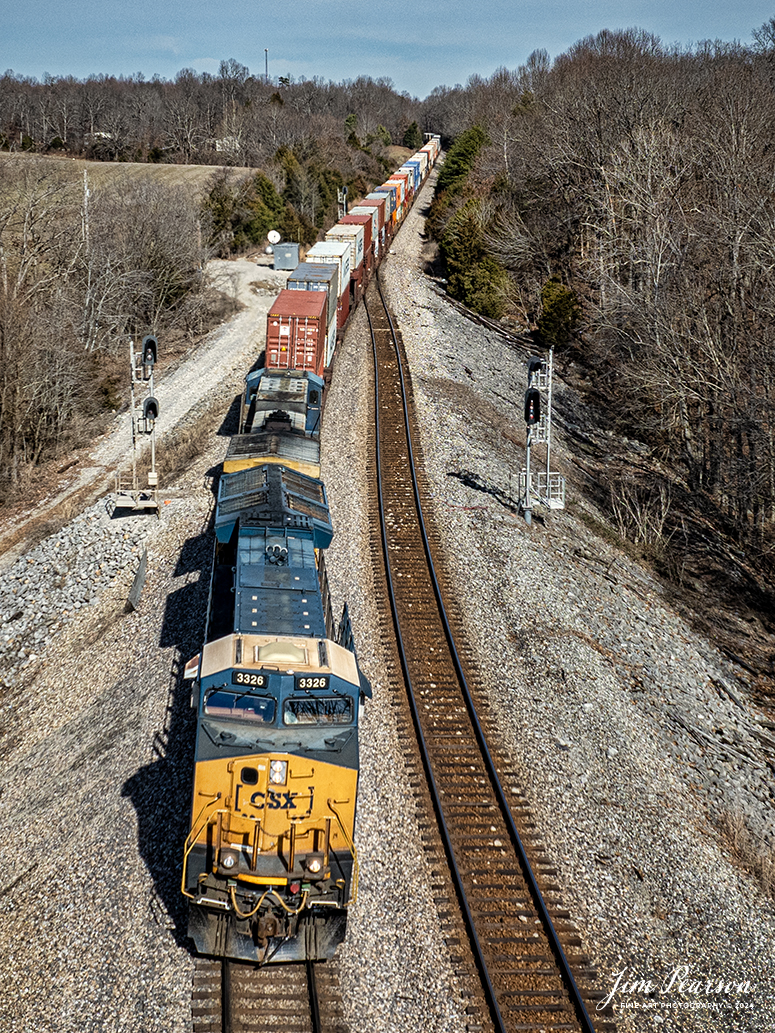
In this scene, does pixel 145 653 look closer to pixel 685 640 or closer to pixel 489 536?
pixel 489 536

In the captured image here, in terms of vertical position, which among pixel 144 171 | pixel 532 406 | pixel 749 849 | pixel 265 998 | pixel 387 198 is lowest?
pixel 749 849

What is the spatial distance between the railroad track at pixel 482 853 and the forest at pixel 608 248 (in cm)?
1116

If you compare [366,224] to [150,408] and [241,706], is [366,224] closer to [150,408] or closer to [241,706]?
[150,408]

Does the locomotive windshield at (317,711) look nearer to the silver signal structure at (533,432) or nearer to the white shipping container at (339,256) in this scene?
the silver signal structure at (533,432)

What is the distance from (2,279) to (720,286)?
2744 cm

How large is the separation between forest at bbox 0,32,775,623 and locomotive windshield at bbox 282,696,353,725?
1819cm

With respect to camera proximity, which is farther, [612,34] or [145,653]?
[612,34]

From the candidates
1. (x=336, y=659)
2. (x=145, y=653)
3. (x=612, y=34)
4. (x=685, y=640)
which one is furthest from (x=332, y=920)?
(x=612, y=34)

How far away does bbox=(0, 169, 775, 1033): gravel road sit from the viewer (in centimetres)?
1137

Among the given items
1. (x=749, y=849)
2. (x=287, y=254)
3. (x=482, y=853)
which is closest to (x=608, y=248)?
(x=287, y=254)

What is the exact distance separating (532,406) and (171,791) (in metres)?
14.2

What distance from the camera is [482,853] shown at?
531 inches

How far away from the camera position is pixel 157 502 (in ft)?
80.3

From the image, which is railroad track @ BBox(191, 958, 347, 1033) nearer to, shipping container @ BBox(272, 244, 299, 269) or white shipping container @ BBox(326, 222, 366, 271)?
white shipping container @ BBox(326, 222, 366, 271)
